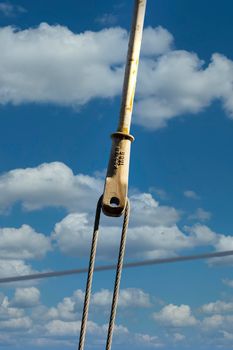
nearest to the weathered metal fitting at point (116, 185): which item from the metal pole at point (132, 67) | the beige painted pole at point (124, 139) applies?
the beige painted pole at point (124, 139)

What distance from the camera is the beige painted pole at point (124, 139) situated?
3.29m

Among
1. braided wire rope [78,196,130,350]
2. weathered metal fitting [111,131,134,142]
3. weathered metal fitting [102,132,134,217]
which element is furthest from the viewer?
braided wire rope [78,196,130,350]

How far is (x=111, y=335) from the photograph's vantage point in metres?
3.57

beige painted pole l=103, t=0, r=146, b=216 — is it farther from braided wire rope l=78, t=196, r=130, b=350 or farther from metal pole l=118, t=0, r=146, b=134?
braided wire rope l=78, t=196, r=130, b=350

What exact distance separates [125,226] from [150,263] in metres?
3.72

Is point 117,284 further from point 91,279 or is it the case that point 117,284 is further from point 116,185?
point 116,185

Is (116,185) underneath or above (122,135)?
underneath

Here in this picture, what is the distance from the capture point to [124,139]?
343cm

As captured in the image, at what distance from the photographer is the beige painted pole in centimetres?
329

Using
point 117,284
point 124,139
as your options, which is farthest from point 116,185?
point 117,284

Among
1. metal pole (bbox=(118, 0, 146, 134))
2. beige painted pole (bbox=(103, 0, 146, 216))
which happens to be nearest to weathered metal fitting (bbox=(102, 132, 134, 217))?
beige painted pole (bbox=(103, 0, 146, 216))

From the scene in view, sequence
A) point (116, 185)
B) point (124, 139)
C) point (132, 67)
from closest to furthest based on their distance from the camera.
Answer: point (116, 185)
point (124, 139)
point (132, 67)

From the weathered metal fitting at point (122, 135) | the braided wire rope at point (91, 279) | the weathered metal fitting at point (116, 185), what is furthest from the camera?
the braided wire rope at point (91, 279)

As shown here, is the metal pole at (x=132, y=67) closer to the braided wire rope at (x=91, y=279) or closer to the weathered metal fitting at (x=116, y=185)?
the weathered metal fitting at (x=116, y=185)
